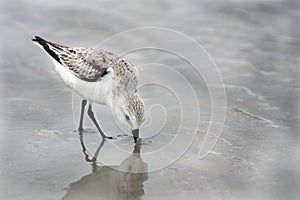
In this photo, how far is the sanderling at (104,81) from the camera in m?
7.04

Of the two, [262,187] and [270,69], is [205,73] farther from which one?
[262,187]

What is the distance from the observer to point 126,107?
7.05 metres

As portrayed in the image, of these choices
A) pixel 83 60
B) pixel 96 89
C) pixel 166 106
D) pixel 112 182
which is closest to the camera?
pixel 112 182

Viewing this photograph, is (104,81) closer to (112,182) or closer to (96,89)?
(96,89)

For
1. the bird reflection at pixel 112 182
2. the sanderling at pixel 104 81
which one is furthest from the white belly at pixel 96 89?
the bird reflection at pixel 112 182

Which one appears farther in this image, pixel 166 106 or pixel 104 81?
pixel 166 106

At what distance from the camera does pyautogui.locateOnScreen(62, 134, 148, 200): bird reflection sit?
6.12 meters

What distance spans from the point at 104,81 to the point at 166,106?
1075mm

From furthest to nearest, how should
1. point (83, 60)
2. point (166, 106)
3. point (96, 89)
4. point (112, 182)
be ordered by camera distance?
point (166, 106), point (83, 60), point (96, 89), point (112, 182)

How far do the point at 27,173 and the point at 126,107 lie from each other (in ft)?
4.34

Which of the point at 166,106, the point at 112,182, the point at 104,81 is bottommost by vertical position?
the point at 112,182

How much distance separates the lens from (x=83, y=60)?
7566 mm

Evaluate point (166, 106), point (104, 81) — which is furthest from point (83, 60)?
point (166, 106)

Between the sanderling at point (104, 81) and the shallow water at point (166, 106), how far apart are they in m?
0.35
